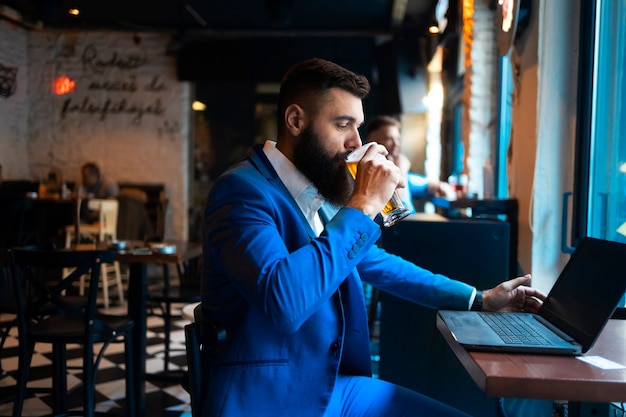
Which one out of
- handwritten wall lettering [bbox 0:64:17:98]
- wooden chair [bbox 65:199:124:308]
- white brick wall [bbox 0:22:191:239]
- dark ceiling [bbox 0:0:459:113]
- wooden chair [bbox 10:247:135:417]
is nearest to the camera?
wooden chair [bbox 10:247:135:417]

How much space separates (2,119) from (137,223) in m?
2.63

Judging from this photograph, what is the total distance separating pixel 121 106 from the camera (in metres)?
8.07

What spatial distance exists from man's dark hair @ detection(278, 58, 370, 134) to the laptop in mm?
633

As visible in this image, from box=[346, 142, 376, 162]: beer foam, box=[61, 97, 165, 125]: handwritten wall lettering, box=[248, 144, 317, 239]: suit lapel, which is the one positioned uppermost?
box=[61, 97, 165, 125]: handwritten wall lettering

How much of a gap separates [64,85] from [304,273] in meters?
7.86

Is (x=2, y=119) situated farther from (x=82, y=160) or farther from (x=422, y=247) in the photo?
(x=422, y=247)

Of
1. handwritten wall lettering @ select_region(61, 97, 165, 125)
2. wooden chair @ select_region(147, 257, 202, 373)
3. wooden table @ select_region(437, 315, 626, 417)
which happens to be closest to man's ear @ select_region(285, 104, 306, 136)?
wooden table @ select_region(437, 315, 626, 417)

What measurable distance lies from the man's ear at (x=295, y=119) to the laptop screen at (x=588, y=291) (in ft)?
2.51

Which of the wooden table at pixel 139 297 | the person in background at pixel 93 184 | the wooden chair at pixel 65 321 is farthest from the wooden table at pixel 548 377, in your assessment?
the person in background at pixel 93 184

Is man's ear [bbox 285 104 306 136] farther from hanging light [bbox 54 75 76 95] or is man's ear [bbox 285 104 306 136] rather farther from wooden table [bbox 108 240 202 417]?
hanging light [bbox 54 75 76 95]

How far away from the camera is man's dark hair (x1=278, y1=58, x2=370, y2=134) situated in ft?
4.96

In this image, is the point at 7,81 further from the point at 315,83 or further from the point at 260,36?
the point at 315,83

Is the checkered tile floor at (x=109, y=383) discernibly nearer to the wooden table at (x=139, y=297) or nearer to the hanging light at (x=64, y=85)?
the wooden table at (x=139, y=297)

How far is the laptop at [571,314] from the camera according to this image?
123cm
